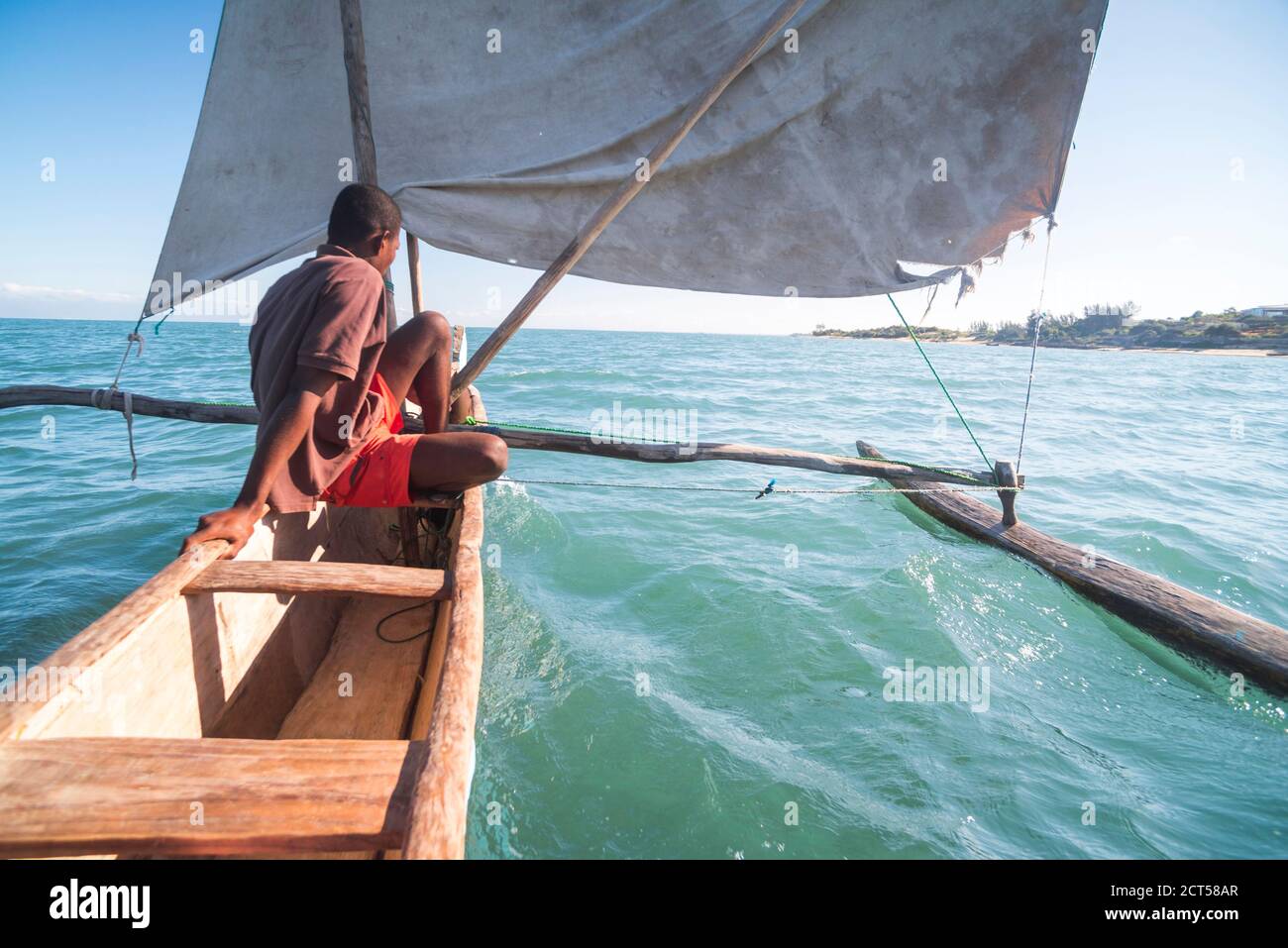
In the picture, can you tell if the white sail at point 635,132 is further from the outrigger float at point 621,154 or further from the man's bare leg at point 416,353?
the man's bare leg at point 416,353

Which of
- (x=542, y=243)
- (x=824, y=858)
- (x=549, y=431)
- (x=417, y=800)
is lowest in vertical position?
(x=824, y=858)

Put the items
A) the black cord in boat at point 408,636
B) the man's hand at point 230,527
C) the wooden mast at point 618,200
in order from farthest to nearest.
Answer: the wooden mast at point 618,200 → the black cord in boat at point 408,636 → the man's hand at point 230,527

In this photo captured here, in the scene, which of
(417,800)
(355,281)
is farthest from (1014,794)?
(355,281)

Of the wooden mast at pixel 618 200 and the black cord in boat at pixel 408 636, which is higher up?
the wooden mast at pixel 618 200

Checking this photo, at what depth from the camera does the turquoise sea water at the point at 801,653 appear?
2.83 m

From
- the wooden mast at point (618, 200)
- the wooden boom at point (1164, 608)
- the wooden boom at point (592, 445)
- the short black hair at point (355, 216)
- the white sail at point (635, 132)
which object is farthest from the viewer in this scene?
the wooden boom at point (592, 445)

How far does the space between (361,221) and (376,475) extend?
3.52 feet

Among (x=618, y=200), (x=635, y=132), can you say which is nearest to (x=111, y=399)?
(x=618, y=200)

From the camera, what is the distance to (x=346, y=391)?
2.41 metres

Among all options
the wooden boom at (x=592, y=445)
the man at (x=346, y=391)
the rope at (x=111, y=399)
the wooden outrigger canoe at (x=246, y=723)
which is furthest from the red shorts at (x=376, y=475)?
the rope at (x=111, y=399)

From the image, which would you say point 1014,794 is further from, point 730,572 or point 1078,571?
point 730,572

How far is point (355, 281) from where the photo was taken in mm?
2154

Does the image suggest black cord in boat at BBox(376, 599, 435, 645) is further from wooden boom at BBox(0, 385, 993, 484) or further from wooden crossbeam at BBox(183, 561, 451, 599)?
wooden boom at BBox(0, 385, 993, 484)
